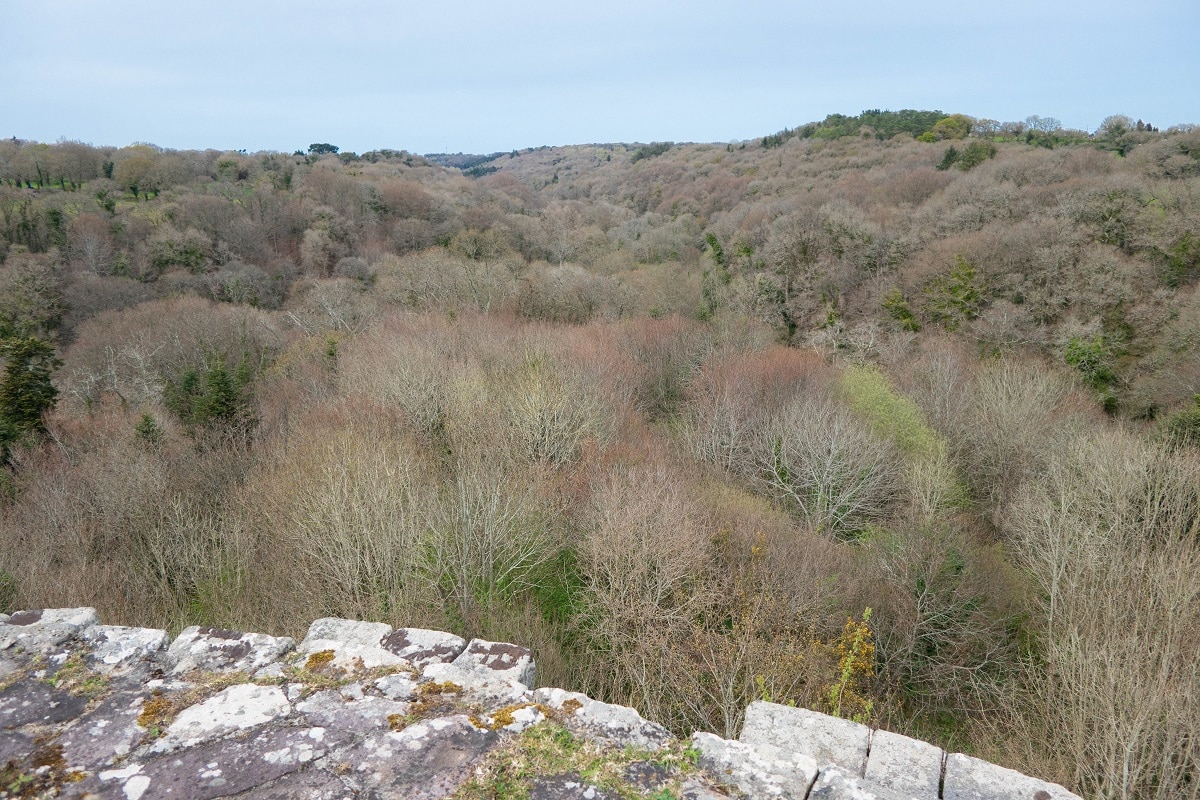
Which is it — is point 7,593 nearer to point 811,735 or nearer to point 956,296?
point 811,735

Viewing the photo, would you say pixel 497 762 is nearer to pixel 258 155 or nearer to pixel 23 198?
pixel 23 198

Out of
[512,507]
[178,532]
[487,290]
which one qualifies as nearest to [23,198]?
[487,290]

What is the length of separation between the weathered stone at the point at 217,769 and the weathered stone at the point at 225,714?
111 mm

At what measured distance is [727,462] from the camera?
22609mm

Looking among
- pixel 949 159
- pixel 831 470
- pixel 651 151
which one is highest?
pixel 651 151

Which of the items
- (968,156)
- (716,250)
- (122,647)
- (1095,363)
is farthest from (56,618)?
(968,156)

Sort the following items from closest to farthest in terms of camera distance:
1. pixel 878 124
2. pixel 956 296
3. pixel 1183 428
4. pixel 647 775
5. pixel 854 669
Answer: pixel 647 775 < pixel 854 669 < pixel 1183 428 < pixel 956 296 < pixel 878 124

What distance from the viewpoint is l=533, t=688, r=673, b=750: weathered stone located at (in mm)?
4004

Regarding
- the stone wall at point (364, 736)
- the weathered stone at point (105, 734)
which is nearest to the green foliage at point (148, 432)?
the stone wall at point (364, 736)

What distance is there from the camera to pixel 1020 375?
77.2ft

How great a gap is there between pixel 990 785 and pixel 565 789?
2.61 m

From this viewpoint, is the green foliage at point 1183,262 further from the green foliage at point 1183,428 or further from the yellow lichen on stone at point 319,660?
the yellow lichen on stone at point 319,660

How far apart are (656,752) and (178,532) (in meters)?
15.0

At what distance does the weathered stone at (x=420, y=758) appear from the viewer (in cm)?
355
